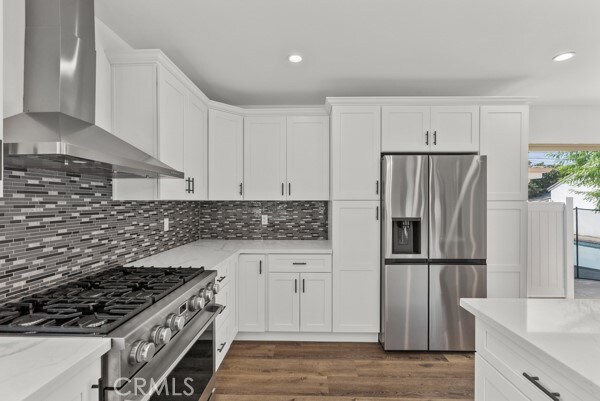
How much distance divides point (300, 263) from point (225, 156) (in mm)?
1346

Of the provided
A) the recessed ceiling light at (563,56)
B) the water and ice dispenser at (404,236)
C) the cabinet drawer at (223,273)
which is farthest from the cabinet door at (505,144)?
the cabinet drawer at (223,273)

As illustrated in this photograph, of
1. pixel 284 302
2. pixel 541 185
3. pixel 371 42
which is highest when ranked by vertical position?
pixel 371 42

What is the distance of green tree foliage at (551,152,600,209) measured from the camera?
4801 millimetres

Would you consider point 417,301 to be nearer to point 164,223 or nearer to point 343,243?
point 343,243

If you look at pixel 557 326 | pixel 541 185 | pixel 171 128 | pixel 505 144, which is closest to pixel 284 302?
pixel 171 128

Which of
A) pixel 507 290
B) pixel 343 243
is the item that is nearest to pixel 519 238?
pixel 507 290

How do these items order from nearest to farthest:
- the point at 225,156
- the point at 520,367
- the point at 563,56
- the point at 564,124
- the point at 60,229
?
the point at 520,367 → the point at 60,229 → the point at 563,56 → the point at 225,156 → the point at 564,124

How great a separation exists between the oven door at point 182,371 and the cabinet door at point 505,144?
280cm

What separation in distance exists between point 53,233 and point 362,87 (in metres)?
2.75

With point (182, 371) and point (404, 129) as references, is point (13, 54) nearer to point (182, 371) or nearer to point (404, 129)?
point (182, 371)

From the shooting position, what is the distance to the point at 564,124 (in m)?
3.92

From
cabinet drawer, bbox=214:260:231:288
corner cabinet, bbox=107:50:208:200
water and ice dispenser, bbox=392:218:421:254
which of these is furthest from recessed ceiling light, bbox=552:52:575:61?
cabinet drawer, bbox=214:260:231:288

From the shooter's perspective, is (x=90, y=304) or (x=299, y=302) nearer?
(x=90, y=304)

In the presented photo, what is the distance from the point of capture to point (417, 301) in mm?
2930
